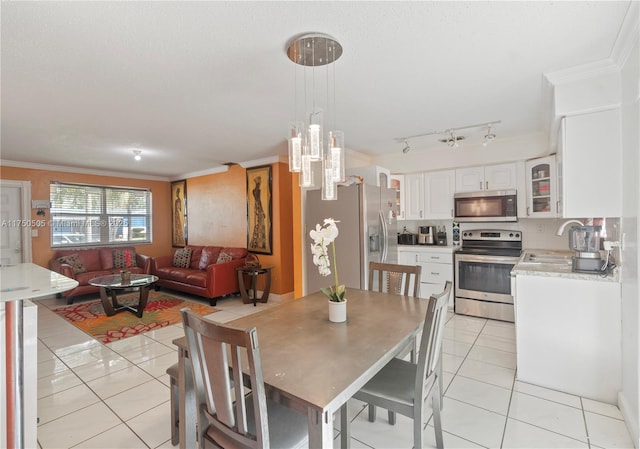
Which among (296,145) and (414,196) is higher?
(296,145)

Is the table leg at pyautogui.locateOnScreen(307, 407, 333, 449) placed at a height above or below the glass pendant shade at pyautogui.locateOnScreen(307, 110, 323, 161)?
below

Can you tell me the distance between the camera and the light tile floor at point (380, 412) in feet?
6.06

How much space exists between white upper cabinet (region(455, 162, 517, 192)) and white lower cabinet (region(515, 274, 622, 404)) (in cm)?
204

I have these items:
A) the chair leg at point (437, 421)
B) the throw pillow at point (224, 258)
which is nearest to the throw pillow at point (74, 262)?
the throw pillow at point (224, 258)

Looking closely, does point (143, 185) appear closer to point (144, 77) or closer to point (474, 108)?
point (144, 77)

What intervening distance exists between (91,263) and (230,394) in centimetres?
571

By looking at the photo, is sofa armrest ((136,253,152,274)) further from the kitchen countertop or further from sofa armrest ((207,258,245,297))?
the kitchen countertop

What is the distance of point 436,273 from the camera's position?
439 cm

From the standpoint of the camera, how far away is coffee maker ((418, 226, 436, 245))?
4824mm

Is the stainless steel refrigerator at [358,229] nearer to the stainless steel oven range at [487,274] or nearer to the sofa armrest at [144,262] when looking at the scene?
the stainless steel oven range at [487,274]

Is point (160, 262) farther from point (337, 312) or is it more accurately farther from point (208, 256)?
point (337, 312)

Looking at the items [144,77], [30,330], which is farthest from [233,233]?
[30,330]

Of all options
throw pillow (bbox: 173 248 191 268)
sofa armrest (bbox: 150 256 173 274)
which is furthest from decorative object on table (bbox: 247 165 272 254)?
sofa armrest (bbox: 150 256 173 274)

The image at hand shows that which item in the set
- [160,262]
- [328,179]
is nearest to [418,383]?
[328,179]
